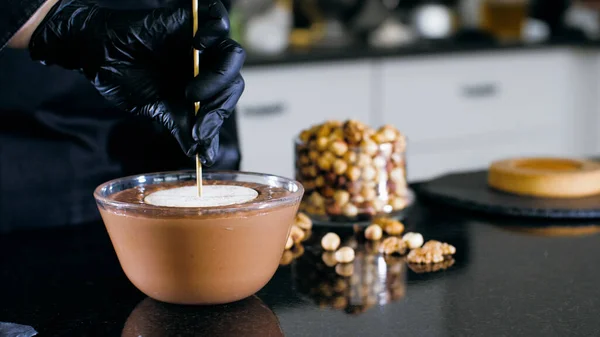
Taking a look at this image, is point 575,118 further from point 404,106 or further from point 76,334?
point 76,334

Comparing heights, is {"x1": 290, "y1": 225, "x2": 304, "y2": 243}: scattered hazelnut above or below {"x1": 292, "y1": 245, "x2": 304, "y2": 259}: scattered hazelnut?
above

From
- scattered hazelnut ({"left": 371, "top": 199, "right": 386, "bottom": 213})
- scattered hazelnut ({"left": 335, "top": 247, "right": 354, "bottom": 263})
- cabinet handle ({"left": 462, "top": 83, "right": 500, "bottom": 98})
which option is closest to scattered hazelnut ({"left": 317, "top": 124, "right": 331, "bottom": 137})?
scattered hazelnut ({"left": 371, "top": 199, "right": 386, "bottom": 213})

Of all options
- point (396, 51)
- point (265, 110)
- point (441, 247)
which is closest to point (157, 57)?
point (441, 247)

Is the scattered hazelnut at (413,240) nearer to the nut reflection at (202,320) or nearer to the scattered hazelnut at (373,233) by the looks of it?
the scattered hazelnut at (373,233)

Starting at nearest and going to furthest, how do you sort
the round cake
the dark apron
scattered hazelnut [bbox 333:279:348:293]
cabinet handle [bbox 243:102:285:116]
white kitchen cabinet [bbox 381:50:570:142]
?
scattered hazelnut [bbox 333:279:348:293], the round cake, the dark apron, cabinet handle [bbox 243:102:285:116], white kitchen cabinet [bbox 381:50:570:142]

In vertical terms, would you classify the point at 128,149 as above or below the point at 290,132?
above

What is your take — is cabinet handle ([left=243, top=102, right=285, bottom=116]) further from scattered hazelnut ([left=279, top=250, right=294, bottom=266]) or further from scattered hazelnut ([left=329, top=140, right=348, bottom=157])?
scattered hazelnut ([left=279, top=250, right=294, bottom=266])

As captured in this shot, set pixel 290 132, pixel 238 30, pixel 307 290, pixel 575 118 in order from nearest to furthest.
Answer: pixel 307 290 < pixel 290 132 < pixel 238 30 < pixel 575 118

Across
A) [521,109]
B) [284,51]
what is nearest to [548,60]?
[521,109]
